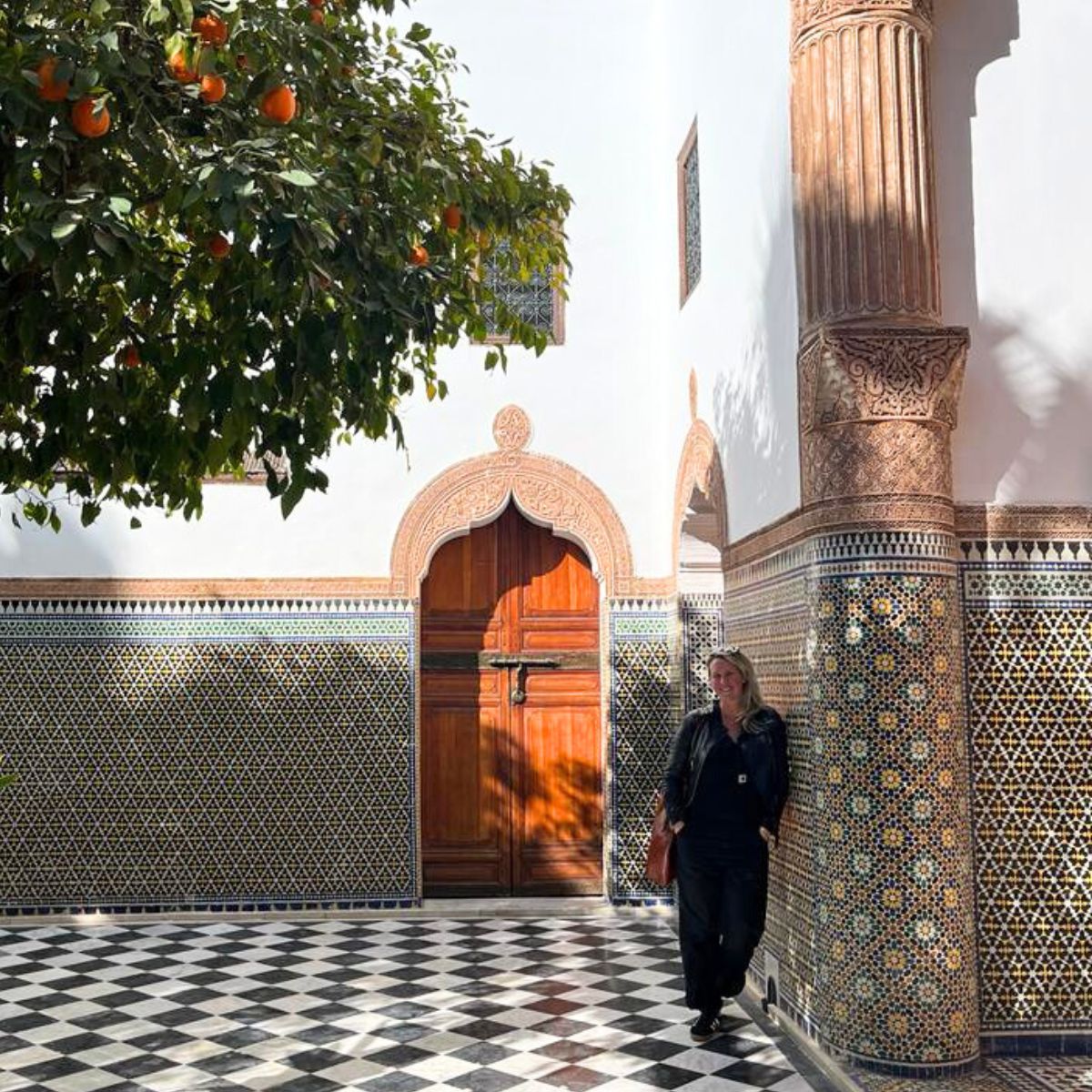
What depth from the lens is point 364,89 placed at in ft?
11.4

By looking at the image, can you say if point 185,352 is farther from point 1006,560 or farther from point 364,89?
point 1006,560

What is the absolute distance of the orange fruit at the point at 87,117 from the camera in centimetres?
253

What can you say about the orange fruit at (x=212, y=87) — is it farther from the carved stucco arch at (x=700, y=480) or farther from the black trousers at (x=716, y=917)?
the carved stucco arch at (x=700, y=480)

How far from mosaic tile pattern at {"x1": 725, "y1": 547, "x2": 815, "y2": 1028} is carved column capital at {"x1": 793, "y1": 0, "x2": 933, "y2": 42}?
Answer: 5.55ft

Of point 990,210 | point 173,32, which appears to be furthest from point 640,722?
point 173,32

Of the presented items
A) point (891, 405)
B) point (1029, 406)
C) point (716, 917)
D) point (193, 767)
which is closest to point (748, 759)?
point (716, 917)

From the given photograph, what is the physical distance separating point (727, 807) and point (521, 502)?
292 cm

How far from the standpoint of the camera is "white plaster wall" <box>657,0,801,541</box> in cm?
479

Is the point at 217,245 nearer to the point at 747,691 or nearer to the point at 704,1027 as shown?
the point at 747,691

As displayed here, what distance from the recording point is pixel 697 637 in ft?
23.0

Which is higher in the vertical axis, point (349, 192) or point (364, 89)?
point (364, 89)

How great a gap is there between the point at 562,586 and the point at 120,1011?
329cm

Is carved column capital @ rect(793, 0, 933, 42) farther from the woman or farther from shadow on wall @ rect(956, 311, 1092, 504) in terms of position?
the woman

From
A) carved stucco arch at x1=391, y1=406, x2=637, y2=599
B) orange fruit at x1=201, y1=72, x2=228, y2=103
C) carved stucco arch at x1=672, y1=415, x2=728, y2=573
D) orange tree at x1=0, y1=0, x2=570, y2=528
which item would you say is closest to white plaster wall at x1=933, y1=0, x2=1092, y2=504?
carved stucco arch at x1=672, y1=415, x2=728, y2=573
